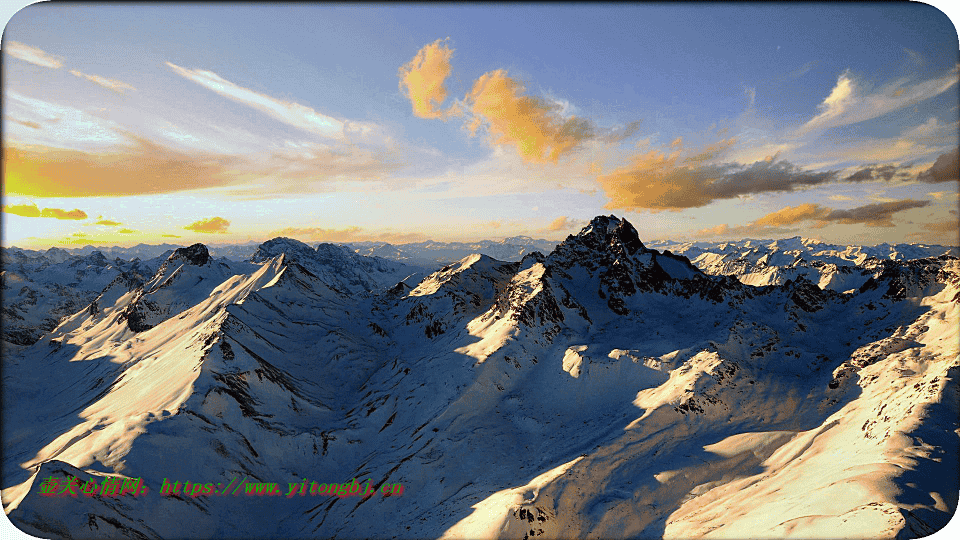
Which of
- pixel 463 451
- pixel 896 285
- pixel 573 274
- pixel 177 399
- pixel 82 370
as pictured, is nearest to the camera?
pixel 463 451

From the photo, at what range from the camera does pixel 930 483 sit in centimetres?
2908

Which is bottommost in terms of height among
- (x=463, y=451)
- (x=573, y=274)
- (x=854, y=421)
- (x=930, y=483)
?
(x=463, y=451)

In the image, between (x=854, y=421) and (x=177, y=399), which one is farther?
(x=177, y=399)

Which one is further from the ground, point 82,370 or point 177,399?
point 177,399

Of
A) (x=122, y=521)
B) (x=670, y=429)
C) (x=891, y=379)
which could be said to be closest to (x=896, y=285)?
(x=891, y=379)

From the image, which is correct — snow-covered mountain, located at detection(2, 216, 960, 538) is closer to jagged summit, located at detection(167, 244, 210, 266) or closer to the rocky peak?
the rocky peak

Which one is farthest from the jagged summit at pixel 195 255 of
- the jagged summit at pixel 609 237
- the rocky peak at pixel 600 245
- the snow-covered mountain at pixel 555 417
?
the jagged summit at pixel 609 237

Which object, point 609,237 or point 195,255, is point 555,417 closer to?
point 609,237

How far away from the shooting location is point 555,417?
6381 centimetres

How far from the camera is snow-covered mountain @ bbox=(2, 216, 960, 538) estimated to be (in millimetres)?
39250

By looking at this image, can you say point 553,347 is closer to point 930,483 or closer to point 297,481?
point 297,481

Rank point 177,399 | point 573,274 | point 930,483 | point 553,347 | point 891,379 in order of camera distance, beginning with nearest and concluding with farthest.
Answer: point 930,483 < point 891,379 < point 177,399 < point 553,347 < point 573,274

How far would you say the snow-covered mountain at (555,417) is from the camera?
129 feet

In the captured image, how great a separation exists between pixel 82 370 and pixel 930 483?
165540 millimetres
